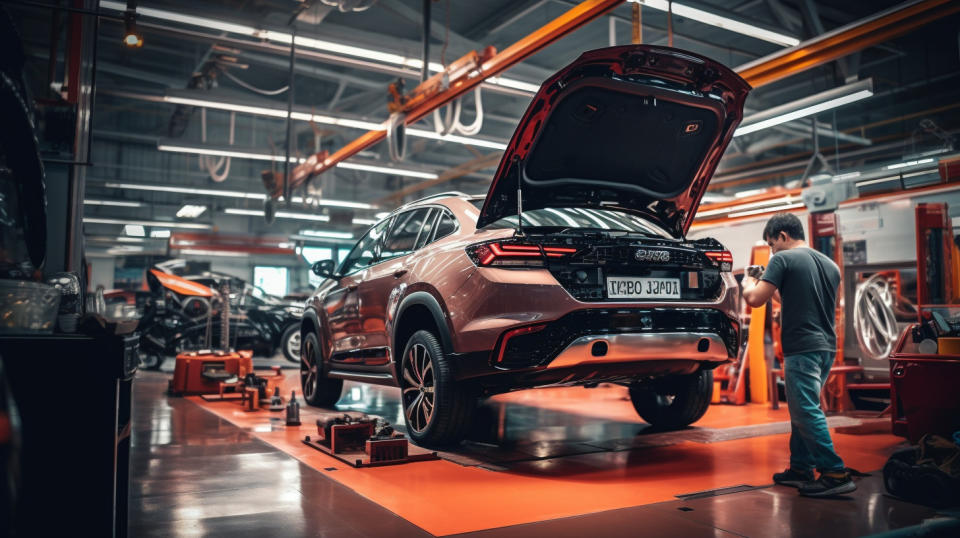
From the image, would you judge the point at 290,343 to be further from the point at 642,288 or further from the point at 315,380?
the point at 642,288

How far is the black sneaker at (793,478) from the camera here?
3.19 m

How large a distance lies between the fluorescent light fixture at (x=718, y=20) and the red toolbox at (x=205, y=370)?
5.40 metres

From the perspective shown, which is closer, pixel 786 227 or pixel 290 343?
pixel 786 227

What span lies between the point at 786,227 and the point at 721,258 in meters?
0.51

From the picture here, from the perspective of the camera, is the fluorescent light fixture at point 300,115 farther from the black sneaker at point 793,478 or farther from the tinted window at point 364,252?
the black sneaker at point 793,478

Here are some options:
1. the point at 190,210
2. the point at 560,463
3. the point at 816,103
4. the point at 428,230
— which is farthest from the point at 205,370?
the point at 190,210

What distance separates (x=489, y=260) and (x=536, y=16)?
800 centimetres

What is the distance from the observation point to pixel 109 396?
1.63 metres

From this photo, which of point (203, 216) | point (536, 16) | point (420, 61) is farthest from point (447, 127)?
point (203, 216)

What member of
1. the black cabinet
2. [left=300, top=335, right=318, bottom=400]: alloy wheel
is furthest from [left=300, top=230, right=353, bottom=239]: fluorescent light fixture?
the black cabinet

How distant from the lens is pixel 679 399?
470cm

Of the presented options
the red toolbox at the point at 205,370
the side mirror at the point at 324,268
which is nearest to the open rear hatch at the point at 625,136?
the side mirror at the point at 324,268

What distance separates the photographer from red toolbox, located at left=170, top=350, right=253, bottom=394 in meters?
7.12

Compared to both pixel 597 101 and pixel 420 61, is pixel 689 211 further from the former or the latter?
pixel 420 61
